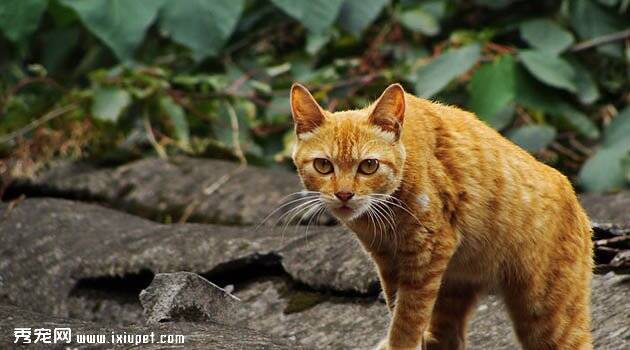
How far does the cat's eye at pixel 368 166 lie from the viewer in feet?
10.3

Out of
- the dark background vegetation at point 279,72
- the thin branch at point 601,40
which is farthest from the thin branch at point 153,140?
the thin branch at point 601,40

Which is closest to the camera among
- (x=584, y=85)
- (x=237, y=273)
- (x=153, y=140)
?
(x=237, y=273)

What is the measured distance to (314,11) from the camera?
627 cm

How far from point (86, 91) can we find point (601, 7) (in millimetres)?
3106

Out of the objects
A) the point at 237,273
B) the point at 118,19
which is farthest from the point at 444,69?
the point at 237,273

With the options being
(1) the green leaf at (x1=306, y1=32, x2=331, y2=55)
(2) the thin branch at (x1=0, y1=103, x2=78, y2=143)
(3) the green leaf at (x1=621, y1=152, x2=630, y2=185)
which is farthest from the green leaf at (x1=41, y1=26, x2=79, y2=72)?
(3) the green leaf at (x1=621, y1=152, x2=630, y2=185)

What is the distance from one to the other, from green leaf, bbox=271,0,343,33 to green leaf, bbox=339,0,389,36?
22cm

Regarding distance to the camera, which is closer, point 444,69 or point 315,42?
point 444,69

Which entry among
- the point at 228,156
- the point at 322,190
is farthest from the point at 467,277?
the point at 228,156

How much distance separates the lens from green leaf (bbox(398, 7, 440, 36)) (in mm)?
6805

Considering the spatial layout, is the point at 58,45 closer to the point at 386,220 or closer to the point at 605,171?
the point at 605,171

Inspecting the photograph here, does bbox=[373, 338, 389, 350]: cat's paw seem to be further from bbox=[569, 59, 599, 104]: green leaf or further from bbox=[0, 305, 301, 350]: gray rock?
bbox=[569, 59, 599, 104]: green leaf

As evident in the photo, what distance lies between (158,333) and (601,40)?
14.1ft

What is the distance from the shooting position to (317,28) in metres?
6.27
